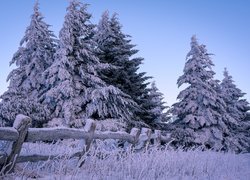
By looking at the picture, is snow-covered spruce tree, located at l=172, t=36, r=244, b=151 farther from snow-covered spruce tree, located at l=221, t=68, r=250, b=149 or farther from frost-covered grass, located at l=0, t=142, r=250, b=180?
Result: frost-covered grass, located at l=0, t=142, r=250, b=180

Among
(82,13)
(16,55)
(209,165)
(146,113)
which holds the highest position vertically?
(82,13)

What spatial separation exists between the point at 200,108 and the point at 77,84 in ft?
37.5

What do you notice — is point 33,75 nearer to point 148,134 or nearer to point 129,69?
point 129,69

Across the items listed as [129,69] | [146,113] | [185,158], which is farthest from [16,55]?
[185,158]

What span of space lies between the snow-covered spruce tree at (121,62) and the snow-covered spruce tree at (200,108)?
3577mm

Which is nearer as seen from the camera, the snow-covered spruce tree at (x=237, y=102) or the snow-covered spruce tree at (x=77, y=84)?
the snow-covered spruce tree at (x=77, y=84)

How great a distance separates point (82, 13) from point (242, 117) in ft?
77.8

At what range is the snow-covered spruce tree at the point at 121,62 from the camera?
17578 mm

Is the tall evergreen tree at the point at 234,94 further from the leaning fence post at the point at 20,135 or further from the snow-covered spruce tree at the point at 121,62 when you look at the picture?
the leaning fence post at the point at 20,135

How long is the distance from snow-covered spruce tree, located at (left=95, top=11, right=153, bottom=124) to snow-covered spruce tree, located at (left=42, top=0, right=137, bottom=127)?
6.99ft

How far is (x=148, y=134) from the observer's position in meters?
8.91

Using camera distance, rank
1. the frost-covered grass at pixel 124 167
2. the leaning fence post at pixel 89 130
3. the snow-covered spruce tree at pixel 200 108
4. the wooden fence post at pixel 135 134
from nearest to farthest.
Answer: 1. the frost-covered grass at pixel 124 167
2. the leaning fence post at pixel 89 130
3. the wooden fence post at pixel 135 134
4. the snow-covered spruce tree at pixel 200 108

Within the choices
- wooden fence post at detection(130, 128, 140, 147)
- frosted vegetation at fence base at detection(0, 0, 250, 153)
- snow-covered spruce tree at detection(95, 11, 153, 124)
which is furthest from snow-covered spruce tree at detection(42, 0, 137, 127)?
wooden fence post at detection(130, 128, 140, 147)

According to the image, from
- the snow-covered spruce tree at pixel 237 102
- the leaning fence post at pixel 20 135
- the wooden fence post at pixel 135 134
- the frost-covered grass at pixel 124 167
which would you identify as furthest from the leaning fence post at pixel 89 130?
the snow-covered spruce tree at pixel 237 102
